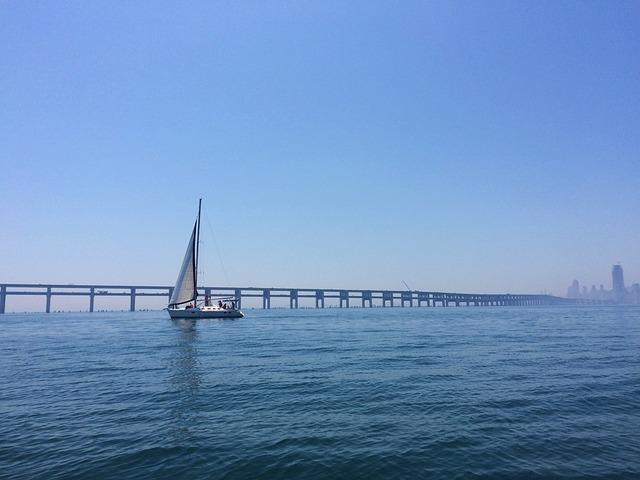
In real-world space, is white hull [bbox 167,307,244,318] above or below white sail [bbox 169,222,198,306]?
below

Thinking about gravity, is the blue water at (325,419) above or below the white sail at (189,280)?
below

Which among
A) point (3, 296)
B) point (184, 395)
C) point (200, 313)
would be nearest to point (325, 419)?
point (184, 395)

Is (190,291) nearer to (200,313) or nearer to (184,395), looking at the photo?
(200,313)

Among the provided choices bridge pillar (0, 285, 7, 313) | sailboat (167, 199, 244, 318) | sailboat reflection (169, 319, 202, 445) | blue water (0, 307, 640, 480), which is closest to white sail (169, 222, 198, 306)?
sailboat (167, 199, 244, 318)

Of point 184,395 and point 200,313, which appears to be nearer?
point 184,395

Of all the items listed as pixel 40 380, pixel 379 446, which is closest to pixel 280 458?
pixel 379 446

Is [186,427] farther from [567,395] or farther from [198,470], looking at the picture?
[567,395]

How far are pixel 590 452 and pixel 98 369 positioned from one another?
25.5 meters

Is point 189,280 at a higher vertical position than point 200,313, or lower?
higher

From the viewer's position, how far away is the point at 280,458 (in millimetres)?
10602

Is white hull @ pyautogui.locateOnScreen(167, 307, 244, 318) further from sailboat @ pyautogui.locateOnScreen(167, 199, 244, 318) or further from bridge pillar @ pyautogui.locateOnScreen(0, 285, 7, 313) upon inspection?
bridge pillar @ pyautogui.locateOnScreen(0, 285, 7, 313)

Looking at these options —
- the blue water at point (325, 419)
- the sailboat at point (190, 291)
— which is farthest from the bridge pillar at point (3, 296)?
the blue water at point (325, 419)

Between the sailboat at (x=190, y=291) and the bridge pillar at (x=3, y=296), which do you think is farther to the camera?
the bridge pillar at (x=3, y=296)

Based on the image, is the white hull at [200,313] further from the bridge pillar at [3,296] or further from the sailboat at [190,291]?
the bridge pillar at [3,296]
